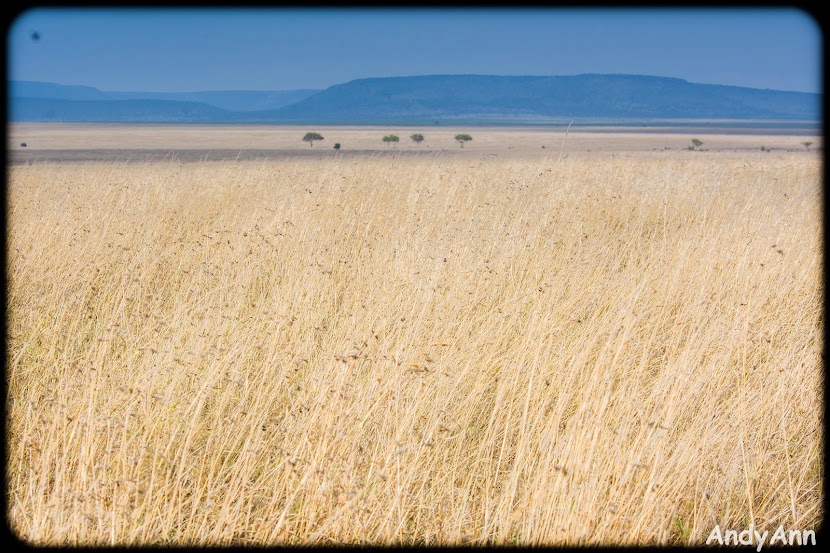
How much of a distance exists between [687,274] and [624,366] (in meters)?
1.92

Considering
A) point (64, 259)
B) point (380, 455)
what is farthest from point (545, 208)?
point (380, 455)

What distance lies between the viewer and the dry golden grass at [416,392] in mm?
2492

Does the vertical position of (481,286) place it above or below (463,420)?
above

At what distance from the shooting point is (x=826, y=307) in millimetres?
4184

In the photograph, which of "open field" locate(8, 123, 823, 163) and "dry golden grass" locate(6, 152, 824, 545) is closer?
"dry golden grass" locate(6, 152, 824, 545)

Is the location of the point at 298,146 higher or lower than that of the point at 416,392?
higher

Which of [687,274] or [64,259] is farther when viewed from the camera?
[64,259]

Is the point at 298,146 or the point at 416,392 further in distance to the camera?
the point at 298,146

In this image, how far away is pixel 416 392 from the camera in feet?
9.70

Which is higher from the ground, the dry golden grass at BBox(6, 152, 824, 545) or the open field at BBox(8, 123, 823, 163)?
the open field at BBox(8, 123, 823, 163)

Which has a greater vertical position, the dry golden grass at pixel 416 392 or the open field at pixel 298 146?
the open field at pixel 298 146

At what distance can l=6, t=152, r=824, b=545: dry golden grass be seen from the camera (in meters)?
2.49

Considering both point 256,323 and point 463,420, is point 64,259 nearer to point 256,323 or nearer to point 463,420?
point 256,323

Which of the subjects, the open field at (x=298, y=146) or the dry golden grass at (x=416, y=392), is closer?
the dry golden grass at (x=416, y=392)
